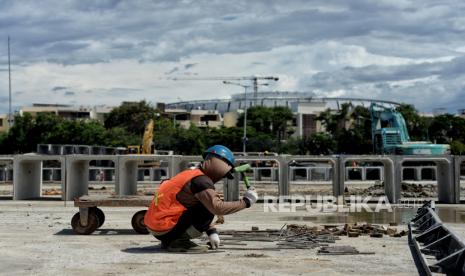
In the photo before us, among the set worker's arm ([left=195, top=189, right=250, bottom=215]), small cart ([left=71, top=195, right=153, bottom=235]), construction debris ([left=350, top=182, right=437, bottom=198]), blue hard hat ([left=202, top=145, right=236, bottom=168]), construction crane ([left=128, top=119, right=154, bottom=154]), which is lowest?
construction debris ([left=350, top=182, right=437, bottom=198])

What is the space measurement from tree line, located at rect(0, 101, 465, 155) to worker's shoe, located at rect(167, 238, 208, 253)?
7111cm

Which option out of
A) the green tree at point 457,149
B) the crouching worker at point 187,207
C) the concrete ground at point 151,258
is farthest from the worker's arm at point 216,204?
the green tree at point 457,149

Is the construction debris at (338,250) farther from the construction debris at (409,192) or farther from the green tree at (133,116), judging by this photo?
the green tree at (133,116)

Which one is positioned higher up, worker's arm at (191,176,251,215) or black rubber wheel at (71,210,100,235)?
worker's arm at (191,176,251,215)

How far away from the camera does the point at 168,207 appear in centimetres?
1080

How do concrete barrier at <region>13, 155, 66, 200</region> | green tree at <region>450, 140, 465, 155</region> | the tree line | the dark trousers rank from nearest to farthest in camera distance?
the dark trousers
concrete barrier at <region>13, 155, 66, 200</region>
green tree at <region>450, 140, 465, 155</region>
the tree line

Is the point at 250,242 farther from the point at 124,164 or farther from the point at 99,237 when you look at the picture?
the point at 124,164

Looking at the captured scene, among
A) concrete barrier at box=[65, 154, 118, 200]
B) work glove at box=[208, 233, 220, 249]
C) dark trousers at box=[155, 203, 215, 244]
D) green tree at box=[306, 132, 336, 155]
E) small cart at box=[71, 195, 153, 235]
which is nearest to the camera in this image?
dark trousers at box=[155, 203, 215, 244]

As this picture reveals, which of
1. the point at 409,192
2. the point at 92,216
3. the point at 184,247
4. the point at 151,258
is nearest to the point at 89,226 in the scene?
the point at 92,216

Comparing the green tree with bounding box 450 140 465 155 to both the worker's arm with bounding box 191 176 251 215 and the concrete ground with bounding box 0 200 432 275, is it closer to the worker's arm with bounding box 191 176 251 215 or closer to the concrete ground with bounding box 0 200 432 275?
the concrete ground with bounding box 0 200 432 275

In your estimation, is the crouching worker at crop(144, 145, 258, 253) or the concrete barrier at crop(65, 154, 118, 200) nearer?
the crouching worker at crop(144, 145, 258, 253)

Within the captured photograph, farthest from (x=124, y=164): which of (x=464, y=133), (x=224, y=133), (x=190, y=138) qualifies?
(x=464, y=133)

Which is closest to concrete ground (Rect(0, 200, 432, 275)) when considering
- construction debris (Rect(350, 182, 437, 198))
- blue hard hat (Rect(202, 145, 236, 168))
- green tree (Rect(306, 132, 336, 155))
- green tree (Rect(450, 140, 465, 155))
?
blue hard hat (Rect(202, 145, 236, 168))

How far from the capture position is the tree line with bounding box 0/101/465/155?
8325 cm
